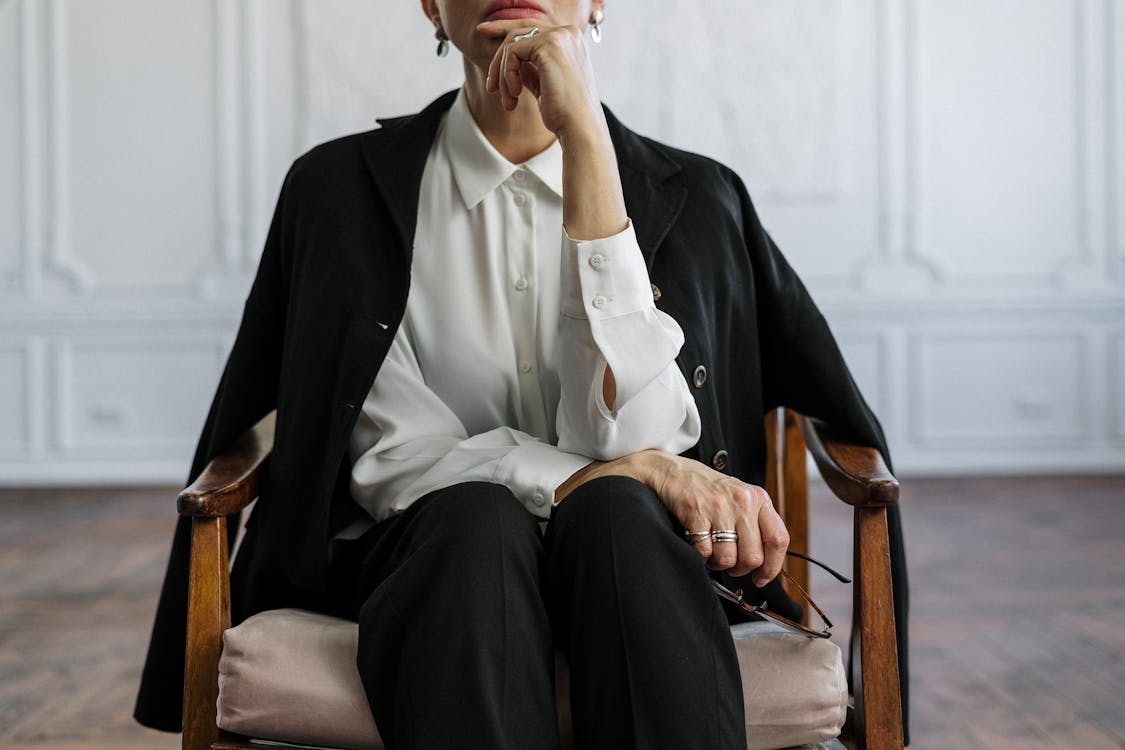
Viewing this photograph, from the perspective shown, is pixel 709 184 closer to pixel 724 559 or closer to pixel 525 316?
pixel 525 316

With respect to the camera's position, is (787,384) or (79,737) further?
(79,737)

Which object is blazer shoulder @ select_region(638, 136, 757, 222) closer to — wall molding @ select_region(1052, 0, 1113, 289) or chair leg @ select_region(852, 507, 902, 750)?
chair leg @ select_region(852, 507, 902, 750)

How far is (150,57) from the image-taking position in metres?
5.25

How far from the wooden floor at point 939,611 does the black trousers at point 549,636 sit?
1.22 m

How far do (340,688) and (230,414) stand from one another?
1.56 ft

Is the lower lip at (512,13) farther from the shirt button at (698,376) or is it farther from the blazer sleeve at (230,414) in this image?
the shirt button at (698,376)

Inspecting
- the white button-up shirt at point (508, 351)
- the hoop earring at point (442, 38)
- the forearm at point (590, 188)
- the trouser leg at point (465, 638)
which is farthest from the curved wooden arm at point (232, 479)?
the hoop earring at point (442, 38)

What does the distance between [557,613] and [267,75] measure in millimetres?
4619

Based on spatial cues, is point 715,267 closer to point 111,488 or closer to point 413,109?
point 413,109

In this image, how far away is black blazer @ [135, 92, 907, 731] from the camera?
1.37m

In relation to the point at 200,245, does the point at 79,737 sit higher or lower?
lower

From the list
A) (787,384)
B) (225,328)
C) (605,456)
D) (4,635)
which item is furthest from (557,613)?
(225,328)

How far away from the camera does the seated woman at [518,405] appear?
1.03 meters

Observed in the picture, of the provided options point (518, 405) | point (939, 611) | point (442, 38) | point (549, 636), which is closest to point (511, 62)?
point (442, 38)
